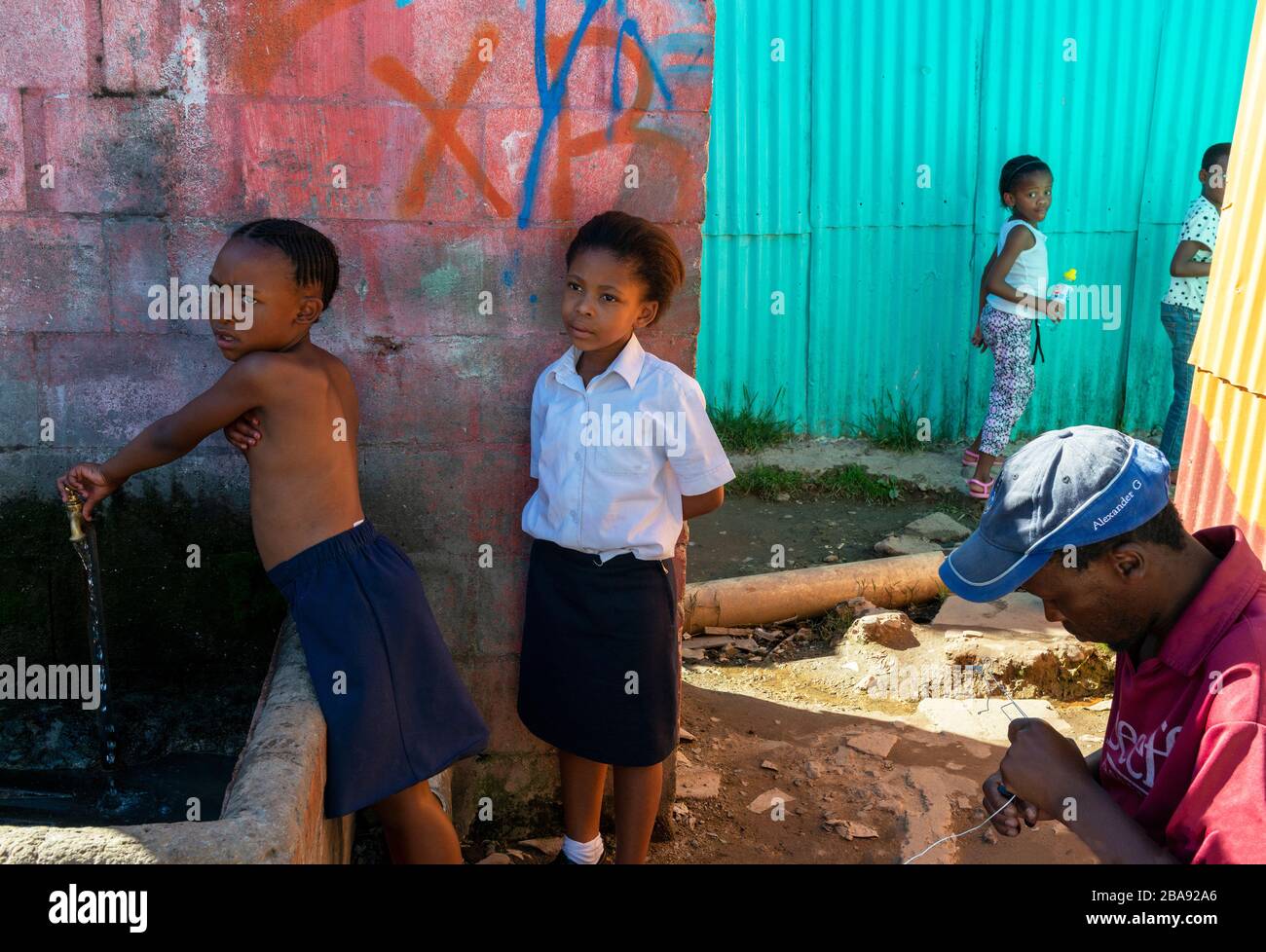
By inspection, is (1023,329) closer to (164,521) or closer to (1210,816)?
(164,521)

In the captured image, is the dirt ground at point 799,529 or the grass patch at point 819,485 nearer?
the dirt ground at point 799,529

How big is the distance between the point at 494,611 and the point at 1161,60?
596 cm

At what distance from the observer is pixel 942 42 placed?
7.06m

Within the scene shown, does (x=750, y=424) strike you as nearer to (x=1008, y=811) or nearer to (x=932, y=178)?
(x=932, y=178)

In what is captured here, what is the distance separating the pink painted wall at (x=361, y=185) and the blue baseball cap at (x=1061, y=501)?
1.49 metres

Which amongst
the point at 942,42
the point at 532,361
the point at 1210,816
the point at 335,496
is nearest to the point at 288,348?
the point at 335,496

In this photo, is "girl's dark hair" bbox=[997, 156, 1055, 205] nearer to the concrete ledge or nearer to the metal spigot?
the concrete ledge

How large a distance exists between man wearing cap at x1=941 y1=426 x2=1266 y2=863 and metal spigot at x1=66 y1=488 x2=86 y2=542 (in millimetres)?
2000

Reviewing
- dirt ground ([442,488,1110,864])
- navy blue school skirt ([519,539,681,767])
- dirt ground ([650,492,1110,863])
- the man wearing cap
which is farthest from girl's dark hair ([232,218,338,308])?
dirt ground ([650,492,1110,863])

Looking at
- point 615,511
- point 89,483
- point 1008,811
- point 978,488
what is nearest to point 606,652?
point 615,511

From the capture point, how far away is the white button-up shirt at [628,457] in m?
3.00

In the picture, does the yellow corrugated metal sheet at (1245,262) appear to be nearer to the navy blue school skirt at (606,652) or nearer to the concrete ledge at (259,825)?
the navy blue school skirt at (606,652)

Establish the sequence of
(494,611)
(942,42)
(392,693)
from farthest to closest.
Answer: (942,42) < (494,611) < (392,693)

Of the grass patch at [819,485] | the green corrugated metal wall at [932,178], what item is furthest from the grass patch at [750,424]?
the grass patch at [819,485]
